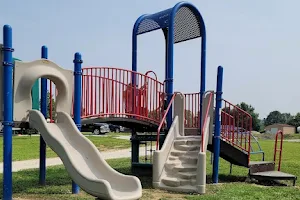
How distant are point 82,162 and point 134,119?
9.76ft

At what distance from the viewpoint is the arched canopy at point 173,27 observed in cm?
1065

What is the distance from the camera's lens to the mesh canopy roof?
11.4 metres

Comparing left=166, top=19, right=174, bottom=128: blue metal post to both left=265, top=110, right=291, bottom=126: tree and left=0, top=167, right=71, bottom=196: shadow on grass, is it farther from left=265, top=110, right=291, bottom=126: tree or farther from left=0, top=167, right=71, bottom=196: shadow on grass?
left=265, top=110, right=291, bottom=126: tree

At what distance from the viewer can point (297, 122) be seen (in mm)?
89062

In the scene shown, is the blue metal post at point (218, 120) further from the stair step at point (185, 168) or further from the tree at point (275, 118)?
the tree at point (275, 118)

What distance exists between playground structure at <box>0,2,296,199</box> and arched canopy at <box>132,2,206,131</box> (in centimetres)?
3

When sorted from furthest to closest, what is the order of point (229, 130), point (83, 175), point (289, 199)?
1. point (229, 130)
2. point (289, 199)
3. point (83, 175)


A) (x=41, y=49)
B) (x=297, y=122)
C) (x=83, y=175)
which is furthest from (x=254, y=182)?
(x=297, y=122)

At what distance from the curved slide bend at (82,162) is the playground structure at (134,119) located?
0.02m

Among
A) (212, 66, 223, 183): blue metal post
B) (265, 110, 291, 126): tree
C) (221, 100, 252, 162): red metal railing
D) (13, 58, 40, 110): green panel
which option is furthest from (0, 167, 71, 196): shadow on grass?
(265, 110, 291, 126): tree

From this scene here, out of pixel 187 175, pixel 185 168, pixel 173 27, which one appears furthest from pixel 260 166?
pixel 173 27

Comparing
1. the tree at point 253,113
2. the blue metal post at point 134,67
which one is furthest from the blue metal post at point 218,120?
the tree at point 253,113

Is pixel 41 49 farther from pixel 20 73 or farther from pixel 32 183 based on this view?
pixel 32 183

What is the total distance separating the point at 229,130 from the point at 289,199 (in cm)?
287
